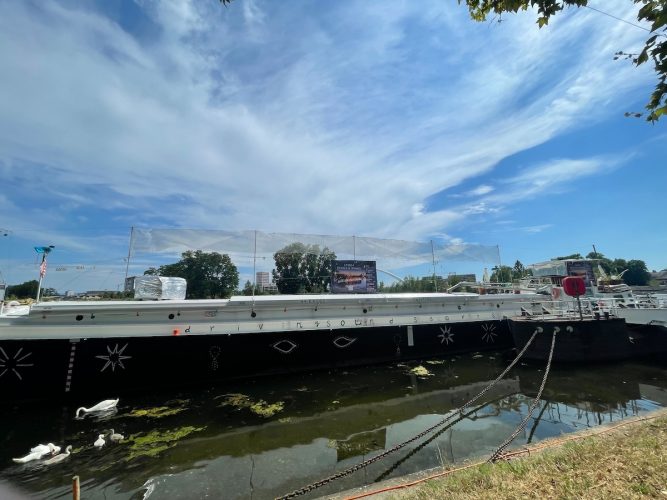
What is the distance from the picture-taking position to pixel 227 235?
13.0 m

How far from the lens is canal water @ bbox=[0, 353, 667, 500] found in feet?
17.4

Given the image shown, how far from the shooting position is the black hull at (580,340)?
12633 mm

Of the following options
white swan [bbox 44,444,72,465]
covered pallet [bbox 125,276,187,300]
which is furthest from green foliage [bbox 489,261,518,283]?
white swan [bbox 44,444,72,465]

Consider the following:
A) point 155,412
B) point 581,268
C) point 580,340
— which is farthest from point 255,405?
point 581,268

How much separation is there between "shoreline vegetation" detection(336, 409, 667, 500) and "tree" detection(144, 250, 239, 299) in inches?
412

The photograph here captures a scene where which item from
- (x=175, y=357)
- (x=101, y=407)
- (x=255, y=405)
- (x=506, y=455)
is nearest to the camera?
(x=506, y=455)

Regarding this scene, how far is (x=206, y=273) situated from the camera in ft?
44.3

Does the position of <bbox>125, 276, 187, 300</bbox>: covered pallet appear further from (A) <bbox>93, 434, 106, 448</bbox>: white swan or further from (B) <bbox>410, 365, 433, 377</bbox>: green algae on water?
(B) <bbox>410, 365, 433, 377</bbox>: green algae on water

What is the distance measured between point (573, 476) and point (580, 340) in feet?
38.3

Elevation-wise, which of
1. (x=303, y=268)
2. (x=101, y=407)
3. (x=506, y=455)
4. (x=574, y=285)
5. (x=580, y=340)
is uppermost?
(x=303, y=268)

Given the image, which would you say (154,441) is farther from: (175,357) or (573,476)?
(573,476)

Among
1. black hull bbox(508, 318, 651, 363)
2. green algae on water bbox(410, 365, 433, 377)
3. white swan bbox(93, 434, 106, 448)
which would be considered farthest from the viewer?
black hull bbox(508, 318, 651, 363)

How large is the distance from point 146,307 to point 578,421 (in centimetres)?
1188

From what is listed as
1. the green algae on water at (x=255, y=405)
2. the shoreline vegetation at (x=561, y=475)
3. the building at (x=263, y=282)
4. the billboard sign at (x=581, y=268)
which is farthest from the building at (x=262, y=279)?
the billboard sign at (x=581, y=268)
